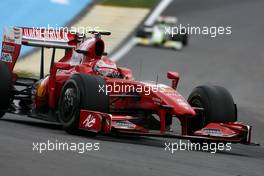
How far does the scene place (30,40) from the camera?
13922mm

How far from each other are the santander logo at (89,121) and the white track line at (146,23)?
1442 cm

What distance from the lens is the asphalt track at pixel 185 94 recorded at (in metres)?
8.16

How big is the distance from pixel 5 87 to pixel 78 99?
2017mm

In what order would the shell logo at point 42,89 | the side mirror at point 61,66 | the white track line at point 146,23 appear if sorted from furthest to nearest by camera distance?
the white track line at point 146,23
the shell logo at point 42,89
the side mirror at point 61,66

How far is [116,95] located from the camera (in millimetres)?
11797

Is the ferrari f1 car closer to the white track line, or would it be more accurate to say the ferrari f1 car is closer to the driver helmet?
the white track line

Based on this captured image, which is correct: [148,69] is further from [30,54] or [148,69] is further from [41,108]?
[41,108]

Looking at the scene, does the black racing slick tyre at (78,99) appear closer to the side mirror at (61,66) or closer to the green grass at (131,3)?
the side mirror at (61,66)

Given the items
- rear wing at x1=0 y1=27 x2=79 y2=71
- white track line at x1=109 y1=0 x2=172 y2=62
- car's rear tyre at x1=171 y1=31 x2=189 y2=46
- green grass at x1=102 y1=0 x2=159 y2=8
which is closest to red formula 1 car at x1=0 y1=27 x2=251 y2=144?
rear wing at x1=0 y1=27 x2=79 y2=71

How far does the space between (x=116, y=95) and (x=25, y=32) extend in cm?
287

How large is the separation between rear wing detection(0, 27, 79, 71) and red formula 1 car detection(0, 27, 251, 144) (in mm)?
190

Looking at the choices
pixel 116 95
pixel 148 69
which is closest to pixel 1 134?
pixel 116 95

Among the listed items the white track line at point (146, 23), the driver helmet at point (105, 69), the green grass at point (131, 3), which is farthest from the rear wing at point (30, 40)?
the green grass at point (131, 3)

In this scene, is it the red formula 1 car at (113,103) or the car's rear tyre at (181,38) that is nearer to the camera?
the red formula 1 car at (113,103)
